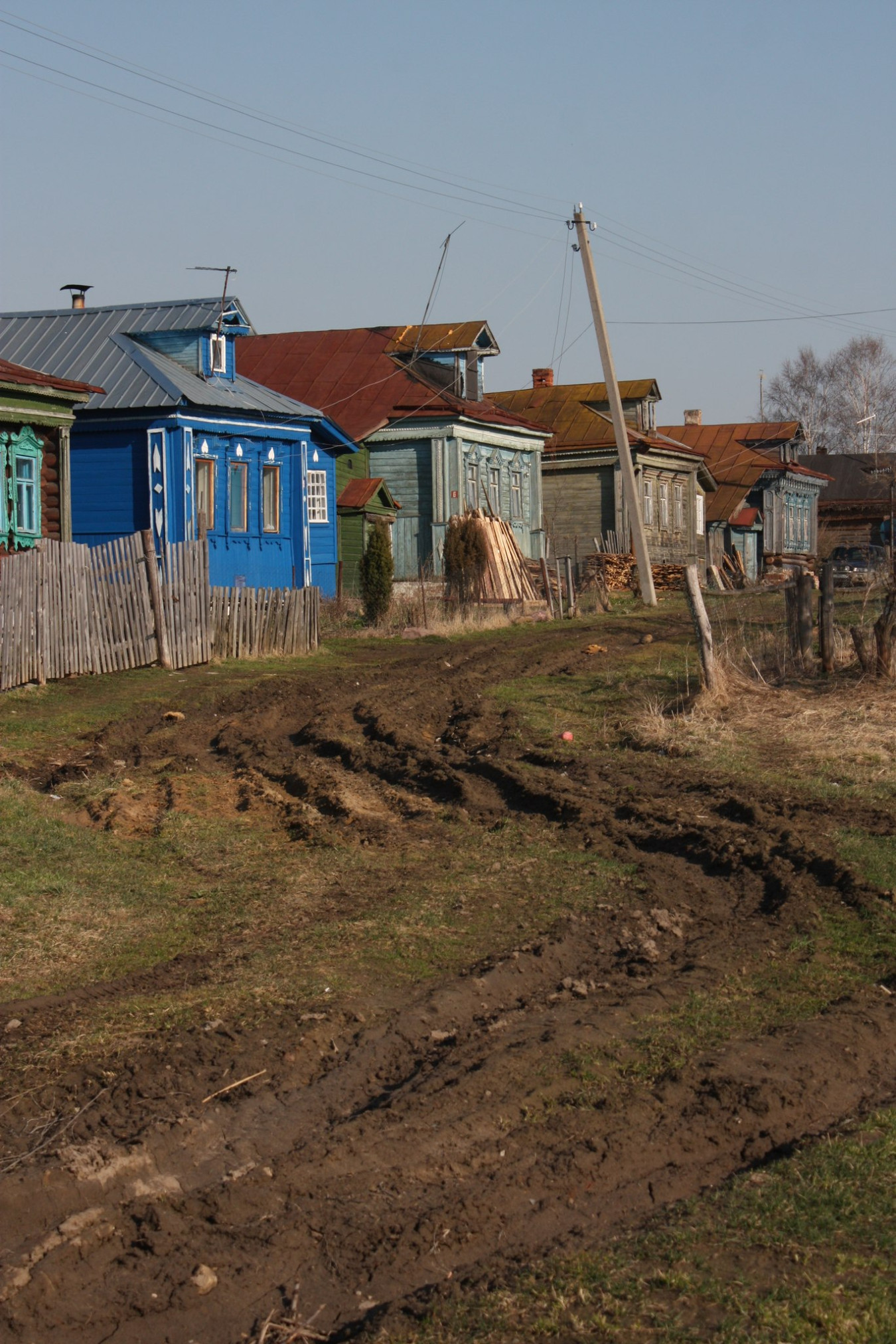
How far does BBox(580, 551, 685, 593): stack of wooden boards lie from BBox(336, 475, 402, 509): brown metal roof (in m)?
6.74

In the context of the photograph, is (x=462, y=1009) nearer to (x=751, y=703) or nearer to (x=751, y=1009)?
(x=751, y=1009)

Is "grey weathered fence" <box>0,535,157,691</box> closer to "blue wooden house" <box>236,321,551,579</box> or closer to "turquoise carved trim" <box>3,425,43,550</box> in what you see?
"turquoise carved trim" <box>3,425,43,550</box>

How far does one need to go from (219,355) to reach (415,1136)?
21892 mm

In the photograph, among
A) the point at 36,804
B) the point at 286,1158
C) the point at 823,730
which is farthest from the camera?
the point at 823,730

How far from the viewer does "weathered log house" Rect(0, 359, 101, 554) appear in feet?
59.9

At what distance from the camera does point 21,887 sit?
7246 millimetres

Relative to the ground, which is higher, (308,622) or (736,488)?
(736,488)

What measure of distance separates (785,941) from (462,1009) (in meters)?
1.87

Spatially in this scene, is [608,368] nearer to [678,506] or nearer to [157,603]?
[157,603]

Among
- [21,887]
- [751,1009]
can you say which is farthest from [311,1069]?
[21,887]

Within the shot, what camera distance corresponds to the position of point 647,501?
135 feet

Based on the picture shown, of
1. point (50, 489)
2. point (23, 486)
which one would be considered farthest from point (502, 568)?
point (23, 486)

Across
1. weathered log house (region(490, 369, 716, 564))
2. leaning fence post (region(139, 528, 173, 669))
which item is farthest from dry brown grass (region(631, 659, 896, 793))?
weathered log house (region(490, 369, 716, 564))

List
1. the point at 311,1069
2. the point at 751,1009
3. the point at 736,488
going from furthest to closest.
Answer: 1. the point at 736,488
2. the point at 751,1009
3. the point at 311,1069
